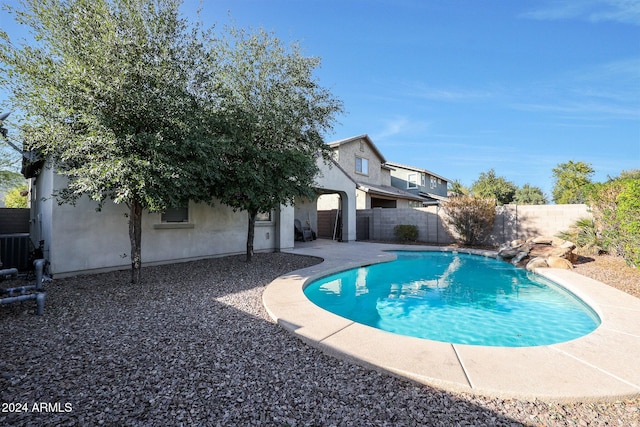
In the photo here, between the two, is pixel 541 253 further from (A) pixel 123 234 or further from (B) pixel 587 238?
(A) pixel 123 234

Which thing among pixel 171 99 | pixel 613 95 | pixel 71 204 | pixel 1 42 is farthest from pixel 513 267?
pixel 1 42

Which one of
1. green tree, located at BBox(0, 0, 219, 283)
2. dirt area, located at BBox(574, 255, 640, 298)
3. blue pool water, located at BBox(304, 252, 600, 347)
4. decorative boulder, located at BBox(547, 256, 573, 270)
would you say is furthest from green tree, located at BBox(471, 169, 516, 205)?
green tree, located at BBox(0, 0, 219, 283)

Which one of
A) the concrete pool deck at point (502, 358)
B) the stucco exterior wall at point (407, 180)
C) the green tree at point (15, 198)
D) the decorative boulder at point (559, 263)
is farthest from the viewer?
the stucco exterior wall at point (407, 180)

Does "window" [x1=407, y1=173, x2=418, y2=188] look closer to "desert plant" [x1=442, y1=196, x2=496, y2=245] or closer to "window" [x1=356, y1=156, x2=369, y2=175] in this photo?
"window" [x1=356, y1=156, x2=369, y2=175]

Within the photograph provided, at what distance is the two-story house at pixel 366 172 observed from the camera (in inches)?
832

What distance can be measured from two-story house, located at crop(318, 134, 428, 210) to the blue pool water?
423 inches

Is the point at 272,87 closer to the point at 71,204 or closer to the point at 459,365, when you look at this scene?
the point at 71,204

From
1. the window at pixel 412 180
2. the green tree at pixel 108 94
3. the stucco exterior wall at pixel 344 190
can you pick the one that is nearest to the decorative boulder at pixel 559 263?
the stucco exterior wall at pixel 344 190

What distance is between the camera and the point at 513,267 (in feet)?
35.5

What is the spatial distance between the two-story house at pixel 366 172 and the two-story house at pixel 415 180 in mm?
2547

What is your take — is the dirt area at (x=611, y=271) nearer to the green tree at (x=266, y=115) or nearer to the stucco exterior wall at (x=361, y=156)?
the green tree at (x=266, y=115)

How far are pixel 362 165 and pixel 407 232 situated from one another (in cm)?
825

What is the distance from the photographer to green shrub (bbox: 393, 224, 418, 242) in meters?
17.4

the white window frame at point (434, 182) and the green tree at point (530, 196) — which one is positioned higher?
the white window frame at point (434, 182)
